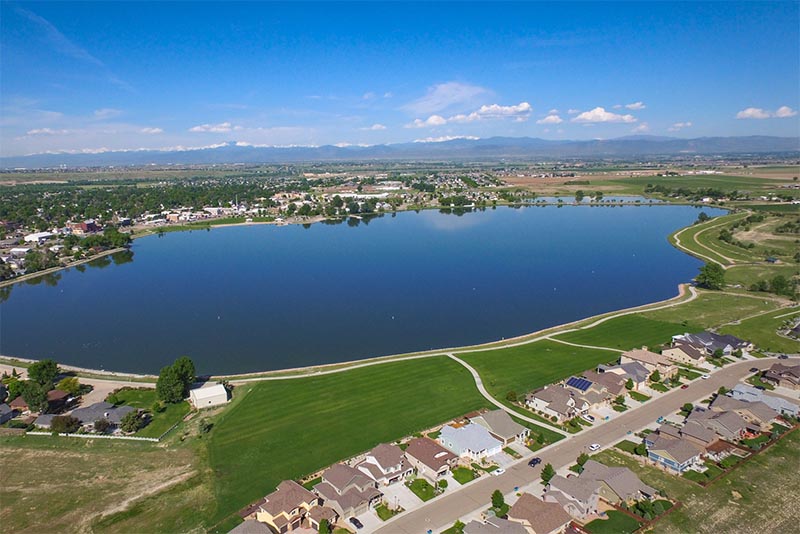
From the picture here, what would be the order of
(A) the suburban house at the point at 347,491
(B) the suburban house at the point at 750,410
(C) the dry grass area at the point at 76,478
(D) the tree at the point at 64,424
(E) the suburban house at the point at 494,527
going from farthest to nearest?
(D) the tree at the point at 64,424 < (B) the suburban house at the point at 750,410 < (C) the dry grass area at the point at 76,478 < (A) the suburban house at the point at 347,491 < (E) the suburban house at the point at 494,527

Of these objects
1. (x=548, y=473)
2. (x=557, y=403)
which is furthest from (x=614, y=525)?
(x=557, y=403)

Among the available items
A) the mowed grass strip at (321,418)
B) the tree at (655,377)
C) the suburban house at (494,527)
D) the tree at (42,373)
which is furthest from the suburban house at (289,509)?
the tree at (655,377)

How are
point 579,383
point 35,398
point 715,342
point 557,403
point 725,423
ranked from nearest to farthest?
point 725,423, point 557,403, point 35,398, point 579,383, point 715,342

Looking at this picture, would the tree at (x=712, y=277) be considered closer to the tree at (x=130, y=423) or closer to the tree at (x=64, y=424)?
the tree at (x=130, y=423)

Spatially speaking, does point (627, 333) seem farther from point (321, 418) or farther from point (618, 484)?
point (321, 418)

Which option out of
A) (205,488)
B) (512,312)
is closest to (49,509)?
(205,488)

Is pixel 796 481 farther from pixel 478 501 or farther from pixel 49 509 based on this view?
pixel 49 509
